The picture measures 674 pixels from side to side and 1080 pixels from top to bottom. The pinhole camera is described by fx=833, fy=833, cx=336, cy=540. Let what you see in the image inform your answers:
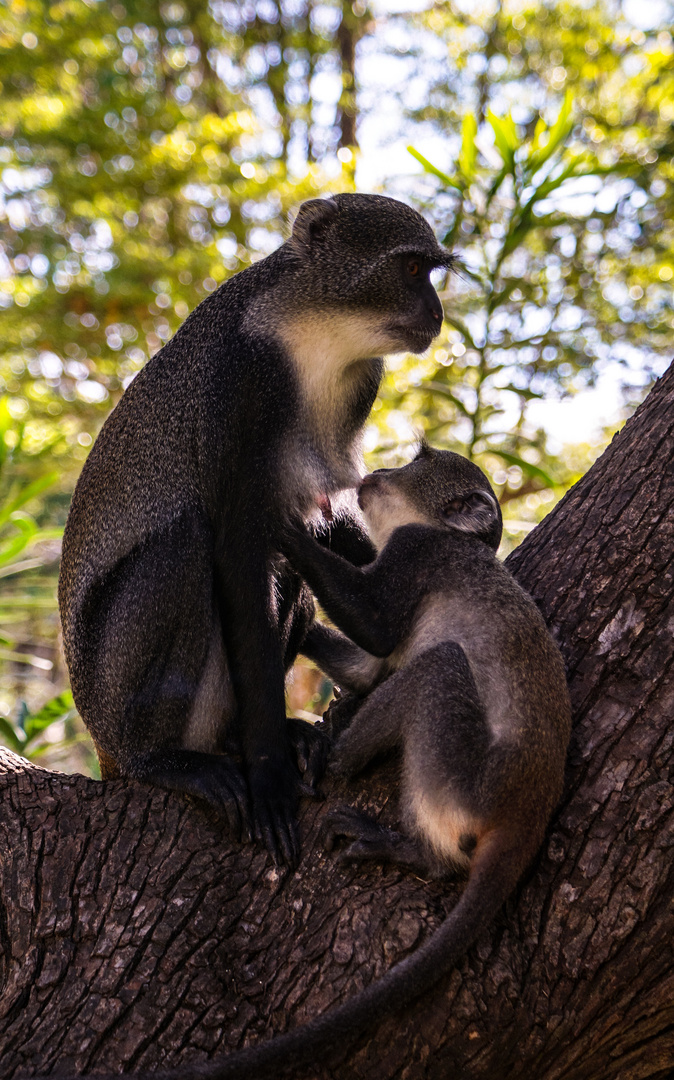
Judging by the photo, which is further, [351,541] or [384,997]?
[351,541]

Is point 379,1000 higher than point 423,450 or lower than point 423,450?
lower

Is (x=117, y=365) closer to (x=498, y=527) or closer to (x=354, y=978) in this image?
(x=498, y=527)

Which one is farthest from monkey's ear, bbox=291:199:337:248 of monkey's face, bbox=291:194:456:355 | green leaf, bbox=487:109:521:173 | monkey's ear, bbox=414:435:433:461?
green leaf, bbox=487:109:521:173

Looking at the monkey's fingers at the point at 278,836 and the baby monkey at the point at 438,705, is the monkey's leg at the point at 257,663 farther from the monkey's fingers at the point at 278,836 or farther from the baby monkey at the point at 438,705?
the baby monkey at the point at 438,705

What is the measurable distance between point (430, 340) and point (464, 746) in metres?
1.61

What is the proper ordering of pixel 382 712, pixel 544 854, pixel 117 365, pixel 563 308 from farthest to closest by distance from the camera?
pixel 117 365 → pixel 563 308 → pixel 382 712 → pixel 544 854

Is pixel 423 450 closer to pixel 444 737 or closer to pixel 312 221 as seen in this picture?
pixel 312 221

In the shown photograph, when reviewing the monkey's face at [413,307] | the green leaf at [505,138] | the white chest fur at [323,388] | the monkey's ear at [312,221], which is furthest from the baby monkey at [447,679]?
the green leaf at [505,138]

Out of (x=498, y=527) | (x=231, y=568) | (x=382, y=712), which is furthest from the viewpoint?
(x=498, y=527)

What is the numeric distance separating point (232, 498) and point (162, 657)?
0.58m

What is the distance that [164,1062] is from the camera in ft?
6.39

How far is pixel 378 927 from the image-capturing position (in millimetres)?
2031

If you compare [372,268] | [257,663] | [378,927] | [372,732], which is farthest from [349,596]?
[372,268]

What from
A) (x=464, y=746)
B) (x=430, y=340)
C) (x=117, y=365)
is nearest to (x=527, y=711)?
(x=464, y=746)
